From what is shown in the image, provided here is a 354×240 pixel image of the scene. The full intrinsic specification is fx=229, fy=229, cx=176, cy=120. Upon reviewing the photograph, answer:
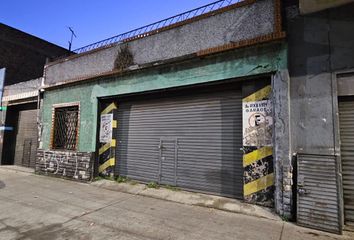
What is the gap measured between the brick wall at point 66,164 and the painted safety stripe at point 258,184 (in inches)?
194

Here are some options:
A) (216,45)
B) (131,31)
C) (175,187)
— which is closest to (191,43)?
(216,45)

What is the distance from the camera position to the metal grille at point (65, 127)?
8.46 metres

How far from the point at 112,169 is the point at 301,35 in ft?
21.0

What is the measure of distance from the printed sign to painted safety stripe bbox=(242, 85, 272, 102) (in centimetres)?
8

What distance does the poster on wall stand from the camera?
7.59 m

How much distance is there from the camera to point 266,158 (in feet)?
16.2

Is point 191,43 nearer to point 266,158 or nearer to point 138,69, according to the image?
point 138,69

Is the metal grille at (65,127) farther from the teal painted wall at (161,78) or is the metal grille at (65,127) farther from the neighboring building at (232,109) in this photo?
the teal painted wall at (161,78)

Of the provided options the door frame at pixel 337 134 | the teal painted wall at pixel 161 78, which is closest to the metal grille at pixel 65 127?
the teal painted wall at pixel 161 78

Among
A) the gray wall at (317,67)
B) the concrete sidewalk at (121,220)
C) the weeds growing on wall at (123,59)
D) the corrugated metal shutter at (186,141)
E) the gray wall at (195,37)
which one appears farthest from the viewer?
the weeds growing on wall at (123,59)

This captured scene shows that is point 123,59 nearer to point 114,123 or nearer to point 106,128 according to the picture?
point 114,123

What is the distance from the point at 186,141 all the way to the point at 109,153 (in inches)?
110

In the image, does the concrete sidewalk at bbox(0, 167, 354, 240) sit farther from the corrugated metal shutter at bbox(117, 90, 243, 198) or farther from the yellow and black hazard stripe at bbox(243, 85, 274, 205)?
the corrugated metal shutter at bbox(117, 90, 243, 198)

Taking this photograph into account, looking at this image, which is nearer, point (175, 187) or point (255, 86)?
point (255, 86)
